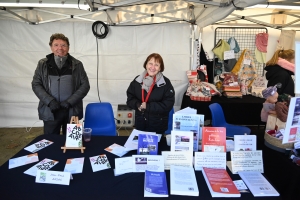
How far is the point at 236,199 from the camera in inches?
44.7

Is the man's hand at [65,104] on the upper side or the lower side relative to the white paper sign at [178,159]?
upper

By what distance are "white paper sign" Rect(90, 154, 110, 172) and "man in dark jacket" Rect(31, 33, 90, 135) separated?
912mm

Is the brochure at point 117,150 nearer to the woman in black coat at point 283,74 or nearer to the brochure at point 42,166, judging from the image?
the brochure at point 42,166

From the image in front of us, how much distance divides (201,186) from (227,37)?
3.25 metres

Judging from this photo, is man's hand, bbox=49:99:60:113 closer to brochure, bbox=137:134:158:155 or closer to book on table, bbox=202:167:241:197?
brochure, bbox=137:134:158:155

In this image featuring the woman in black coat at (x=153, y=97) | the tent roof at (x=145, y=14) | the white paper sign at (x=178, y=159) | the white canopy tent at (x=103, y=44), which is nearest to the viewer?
the white paper sign at (x=178, y=159)

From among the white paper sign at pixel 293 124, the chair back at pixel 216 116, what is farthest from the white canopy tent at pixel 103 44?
the white paper sign at pixel 293 124

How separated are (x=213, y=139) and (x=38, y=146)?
1259mm

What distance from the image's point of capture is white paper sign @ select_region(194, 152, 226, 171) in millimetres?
1378

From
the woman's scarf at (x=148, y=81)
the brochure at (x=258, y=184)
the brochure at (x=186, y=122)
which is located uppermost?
the woman's scarf at (x=148, y=81)

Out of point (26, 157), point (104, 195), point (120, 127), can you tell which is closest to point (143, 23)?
point (120, 127)

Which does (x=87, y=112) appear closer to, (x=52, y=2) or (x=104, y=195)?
(x=52, y=2)

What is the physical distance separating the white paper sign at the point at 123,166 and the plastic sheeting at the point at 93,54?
2580mm

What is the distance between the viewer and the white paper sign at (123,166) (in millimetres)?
1329
